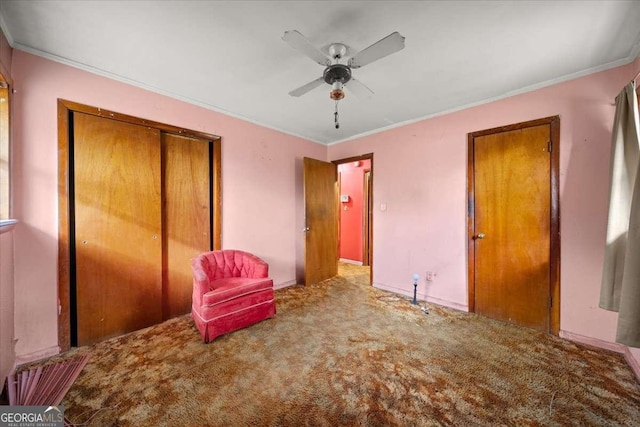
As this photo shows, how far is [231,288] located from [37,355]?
158cm

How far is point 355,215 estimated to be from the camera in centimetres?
555

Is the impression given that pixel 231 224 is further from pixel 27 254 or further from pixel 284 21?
pixel 284 21

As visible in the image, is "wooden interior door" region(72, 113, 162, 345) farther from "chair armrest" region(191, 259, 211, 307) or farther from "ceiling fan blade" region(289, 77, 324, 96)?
"ceiling fan blade" region(289, 77, 324, 96)

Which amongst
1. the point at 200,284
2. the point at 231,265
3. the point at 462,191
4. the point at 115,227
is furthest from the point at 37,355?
the point at 462,191

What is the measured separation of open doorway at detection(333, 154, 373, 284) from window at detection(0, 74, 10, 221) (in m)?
4.47

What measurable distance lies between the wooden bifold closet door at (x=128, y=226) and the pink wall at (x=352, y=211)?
→ 3.53 meters

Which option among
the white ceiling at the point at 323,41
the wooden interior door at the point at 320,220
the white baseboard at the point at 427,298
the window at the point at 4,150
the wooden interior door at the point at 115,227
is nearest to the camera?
the white ceiling at the point at 323,41

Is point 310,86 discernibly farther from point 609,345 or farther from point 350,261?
point 350,261

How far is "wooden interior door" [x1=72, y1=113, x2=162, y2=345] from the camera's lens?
217 centimetres

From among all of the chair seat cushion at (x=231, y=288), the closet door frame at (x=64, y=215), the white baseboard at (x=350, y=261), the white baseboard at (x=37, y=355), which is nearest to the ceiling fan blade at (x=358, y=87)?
the chair seat cushion at (x=231, y=288)

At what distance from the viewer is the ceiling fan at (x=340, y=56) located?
57.3 inches

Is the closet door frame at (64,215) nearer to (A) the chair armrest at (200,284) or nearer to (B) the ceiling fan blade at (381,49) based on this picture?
(A) the chair armrest at (200,284)

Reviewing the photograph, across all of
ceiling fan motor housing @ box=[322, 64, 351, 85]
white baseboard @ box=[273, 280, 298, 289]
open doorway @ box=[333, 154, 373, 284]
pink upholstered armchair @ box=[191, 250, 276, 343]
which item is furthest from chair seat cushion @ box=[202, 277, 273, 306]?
open doorway @ box=[333, 154, 373, 284]

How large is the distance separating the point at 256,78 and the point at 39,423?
2.89 metres
